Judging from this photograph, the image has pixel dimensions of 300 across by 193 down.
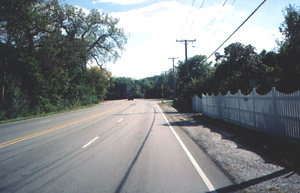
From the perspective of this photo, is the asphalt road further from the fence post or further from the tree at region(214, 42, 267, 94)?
the tree at region(214, 42, 267, 94)

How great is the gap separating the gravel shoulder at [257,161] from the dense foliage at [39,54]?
71.0 feet

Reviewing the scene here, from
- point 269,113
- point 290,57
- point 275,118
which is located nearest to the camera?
point 275,118

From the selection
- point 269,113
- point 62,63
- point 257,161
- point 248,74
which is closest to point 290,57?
point 248,74

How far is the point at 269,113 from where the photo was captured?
876 cm

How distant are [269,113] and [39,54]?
28.5m

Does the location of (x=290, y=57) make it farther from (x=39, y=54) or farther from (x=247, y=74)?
(x=39, y=54)

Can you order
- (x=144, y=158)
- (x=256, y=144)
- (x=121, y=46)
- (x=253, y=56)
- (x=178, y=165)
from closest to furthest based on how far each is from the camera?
(x=178, y=165) → (x=144, y=158) → (x=256, y=144) → (x=253, y=56) → (x=121, y=46)

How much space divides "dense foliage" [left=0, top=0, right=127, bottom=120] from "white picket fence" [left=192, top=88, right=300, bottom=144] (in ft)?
69.2

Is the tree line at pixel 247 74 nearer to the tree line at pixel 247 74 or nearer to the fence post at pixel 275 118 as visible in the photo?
the tree line at pixel 247 74

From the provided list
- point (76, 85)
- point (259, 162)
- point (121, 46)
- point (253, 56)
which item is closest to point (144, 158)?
point (259, 162)

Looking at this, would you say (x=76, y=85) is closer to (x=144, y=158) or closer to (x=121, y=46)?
(x=121, y=46)

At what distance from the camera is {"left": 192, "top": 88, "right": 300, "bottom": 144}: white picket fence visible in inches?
284

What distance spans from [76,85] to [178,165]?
39.4 meters

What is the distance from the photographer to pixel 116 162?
238 inches
